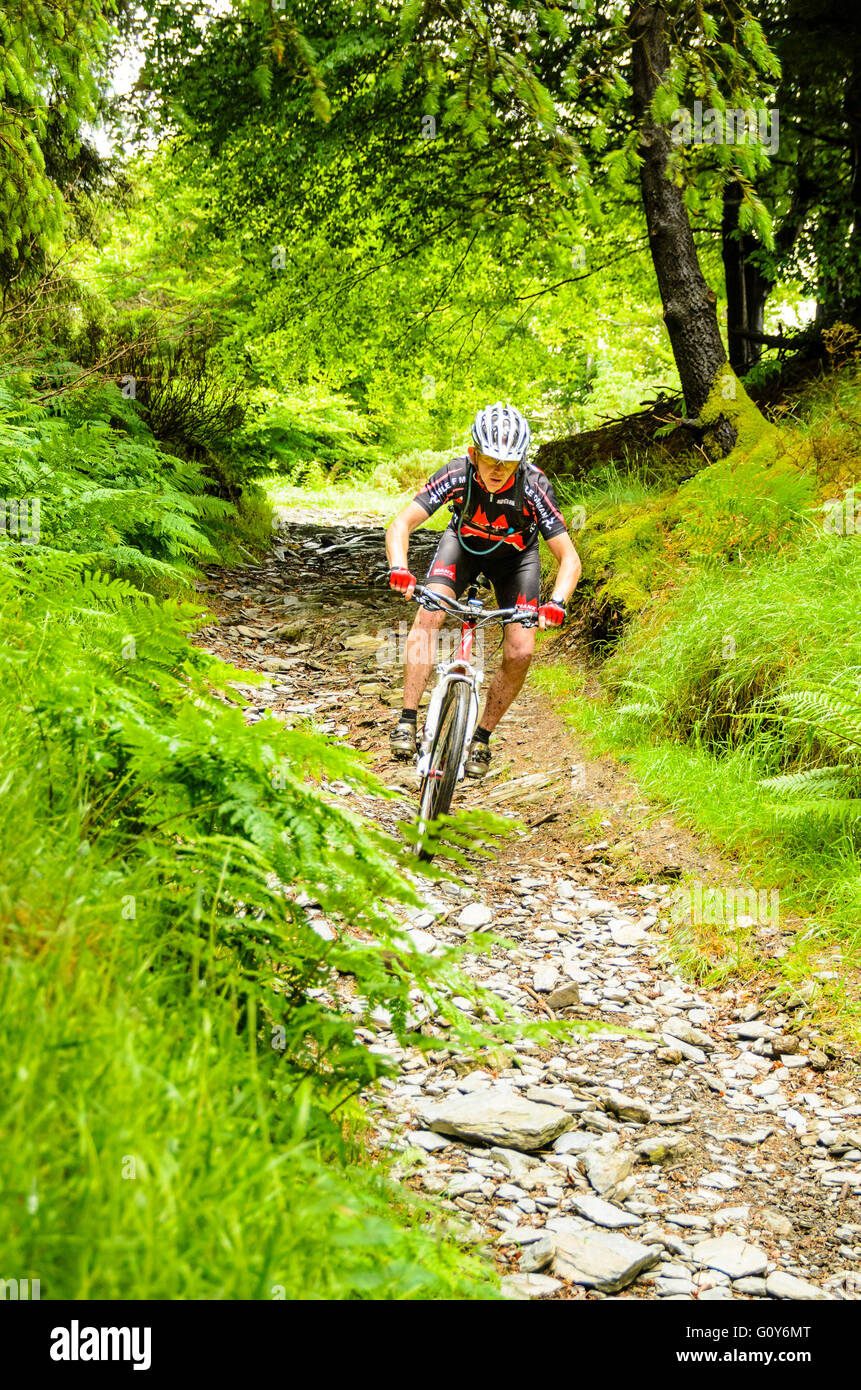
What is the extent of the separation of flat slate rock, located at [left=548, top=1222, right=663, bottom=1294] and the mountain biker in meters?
3.40

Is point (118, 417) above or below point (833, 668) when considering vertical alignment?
above

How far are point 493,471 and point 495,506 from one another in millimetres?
226

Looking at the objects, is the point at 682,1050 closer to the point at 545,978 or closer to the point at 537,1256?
the point at 545,978

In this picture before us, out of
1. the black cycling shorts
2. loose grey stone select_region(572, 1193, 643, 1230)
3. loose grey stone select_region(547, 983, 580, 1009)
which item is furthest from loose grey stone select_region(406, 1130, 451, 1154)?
the black cycling shorts

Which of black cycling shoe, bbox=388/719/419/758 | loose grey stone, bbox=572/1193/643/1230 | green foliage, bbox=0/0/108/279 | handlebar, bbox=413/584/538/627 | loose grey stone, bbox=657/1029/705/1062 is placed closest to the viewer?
loose grey stone, bbox=572/1193/643/1230

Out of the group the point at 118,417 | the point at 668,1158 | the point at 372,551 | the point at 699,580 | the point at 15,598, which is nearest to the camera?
the point at 668,1158

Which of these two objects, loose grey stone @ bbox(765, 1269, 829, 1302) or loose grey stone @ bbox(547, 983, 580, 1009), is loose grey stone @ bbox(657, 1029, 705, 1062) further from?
loose grey stone @ bbox(765, 1269, 829, 1302)

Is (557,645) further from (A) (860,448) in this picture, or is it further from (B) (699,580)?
(A) (860,448)

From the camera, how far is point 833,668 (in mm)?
5219

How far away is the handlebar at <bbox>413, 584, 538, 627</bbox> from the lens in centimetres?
546

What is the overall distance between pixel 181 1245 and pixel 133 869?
117 centimetres

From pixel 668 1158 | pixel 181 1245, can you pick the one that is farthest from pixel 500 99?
pixel 181 1245

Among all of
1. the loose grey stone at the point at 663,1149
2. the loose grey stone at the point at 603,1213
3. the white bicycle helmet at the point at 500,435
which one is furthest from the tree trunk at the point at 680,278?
the loose grey stone at the point at 603,1213

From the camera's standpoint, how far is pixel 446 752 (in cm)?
533
